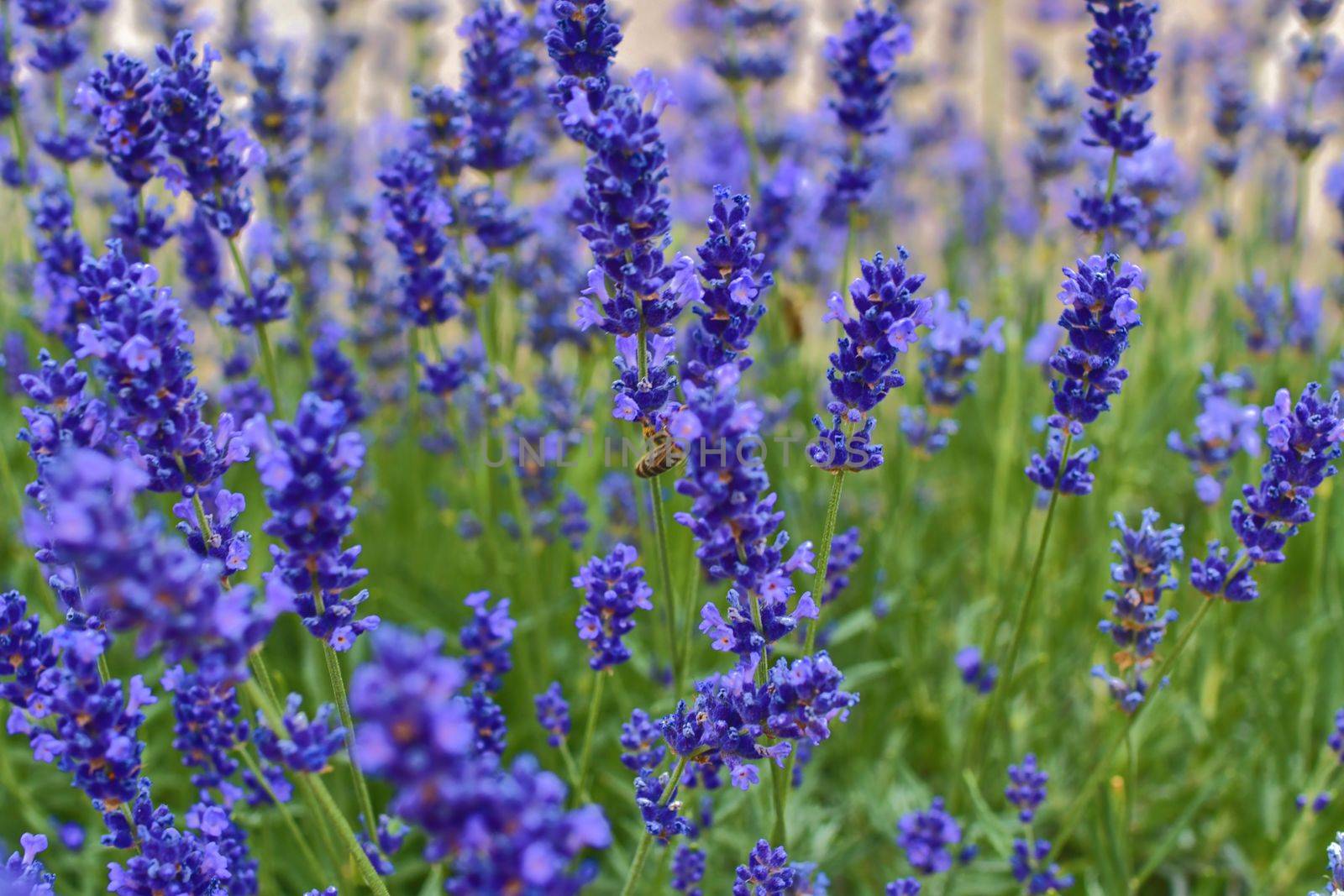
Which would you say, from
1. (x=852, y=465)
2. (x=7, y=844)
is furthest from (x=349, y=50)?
(x=852, y=465)

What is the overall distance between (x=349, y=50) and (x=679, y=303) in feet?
11.7

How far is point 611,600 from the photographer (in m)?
1.91

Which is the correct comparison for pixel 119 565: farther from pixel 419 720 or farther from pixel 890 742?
pixel 890 742

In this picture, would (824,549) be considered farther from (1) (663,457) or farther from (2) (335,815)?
(2) (335,815)

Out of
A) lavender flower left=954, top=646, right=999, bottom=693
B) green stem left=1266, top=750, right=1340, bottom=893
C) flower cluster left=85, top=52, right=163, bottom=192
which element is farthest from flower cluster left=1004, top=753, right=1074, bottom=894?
flower cluster left=85, top=52, right=163, bottom=192

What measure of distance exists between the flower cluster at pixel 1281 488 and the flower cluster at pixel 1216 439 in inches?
23.0

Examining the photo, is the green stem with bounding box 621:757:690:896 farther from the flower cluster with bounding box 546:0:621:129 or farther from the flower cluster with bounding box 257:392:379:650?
the flower cluster with bounding box 546:0:621:129

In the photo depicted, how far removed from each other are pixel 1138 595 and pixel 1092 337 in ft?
1.68

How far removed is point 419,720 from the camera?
1.02 meters

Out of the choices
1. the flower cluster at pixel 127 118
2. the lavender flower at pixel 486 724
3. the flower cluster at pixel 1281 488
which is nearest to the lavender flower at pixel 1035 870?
the flower cluster at pixel 1281 488

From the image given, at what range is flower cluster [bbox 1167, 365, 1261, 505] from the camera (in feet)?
8.86

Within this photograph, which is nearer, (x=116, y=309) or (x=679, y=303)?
(x=116, y=309)

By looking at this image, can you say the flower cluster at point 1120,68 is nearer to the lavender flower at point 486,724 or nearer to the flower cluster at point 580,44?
the flower cluster at point 580,44

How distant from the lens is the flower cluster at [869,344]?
181cm
